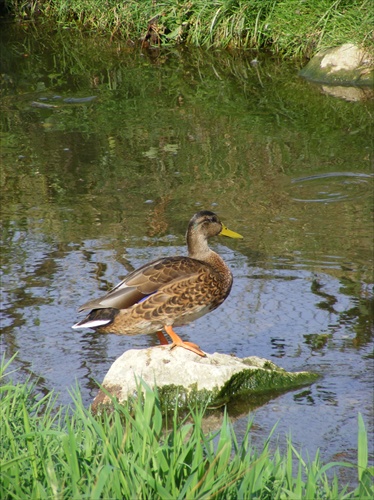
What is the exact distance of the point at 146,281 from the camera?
473 cm

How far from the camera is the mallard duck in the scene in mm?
4652

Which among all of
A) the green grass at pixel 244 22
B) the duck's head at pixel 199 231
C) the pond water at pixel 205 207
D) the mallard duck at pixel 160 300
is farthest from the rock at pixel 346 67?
the mallard duck at pixel 160 300

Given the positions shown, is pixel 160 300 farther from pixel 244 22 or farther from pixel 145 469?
pixel 244 22

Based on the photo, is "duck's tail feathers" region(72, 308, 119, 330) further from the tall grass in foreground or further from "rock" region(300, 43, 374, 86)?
"rock" region(300, 43, 374, 86)

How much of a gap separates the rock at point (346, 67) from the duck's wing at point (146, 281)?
23.3 feet

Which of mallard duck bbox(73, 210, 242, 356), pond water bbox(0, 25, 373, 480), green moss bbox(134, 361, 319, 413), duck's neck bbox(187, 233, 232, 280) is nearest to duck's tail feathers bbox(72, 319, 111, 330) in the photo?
mallard duck bbox(73, 210, 242, 356)

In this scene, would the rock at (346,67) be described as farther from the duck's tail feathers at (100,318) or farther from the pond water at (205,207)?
the duck's tail feathers at (100,318)

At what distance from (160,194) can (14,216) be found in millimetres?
1331

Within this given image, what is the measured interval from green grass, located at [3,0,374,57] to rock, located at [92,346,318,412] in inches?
293

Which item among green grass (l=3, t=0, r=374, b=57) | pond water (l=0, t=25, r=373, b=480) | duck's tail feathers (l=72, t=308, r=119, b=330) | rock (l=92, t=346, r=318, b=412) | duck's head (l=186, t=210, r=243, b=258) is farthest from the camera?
green grass (l=3, t=0, r=374, b=57)

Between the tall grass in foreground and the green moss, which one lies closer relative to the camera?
the tall grass in foreground

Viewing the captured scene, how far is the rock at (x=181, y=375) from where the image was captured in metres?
4.46

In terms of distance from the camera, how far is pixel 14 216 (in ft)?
24.7

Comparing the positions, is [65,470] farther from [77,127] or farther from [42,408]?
[77,127]
